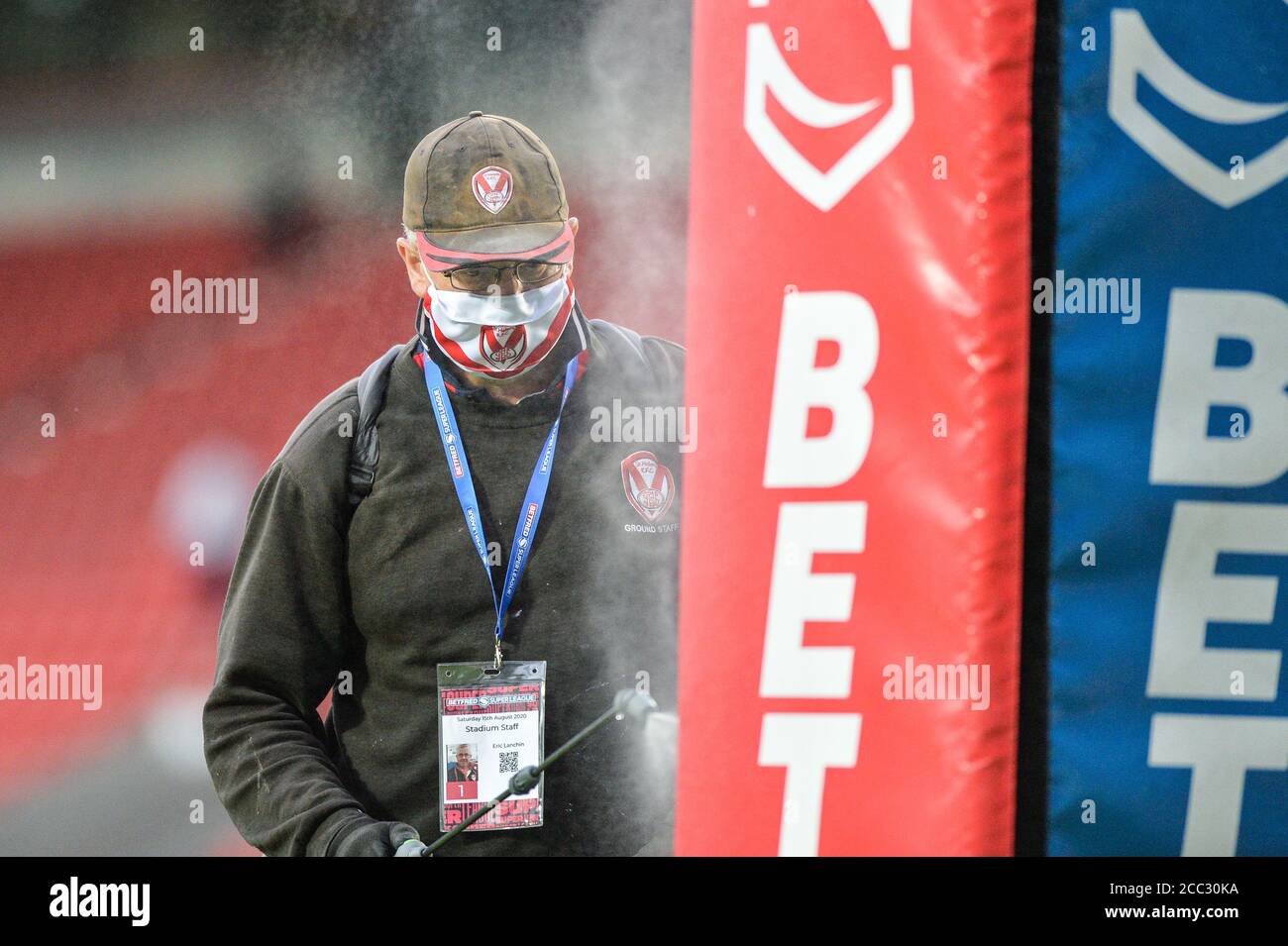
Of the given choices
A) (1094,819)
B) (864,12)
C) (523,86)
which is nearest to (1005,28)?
(864,12)

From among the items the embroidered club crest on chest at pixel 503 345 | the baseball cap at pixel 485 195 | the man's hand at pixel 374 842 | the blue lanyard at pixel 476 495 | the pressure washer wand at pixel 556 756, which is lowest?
the man's hand at pixel 374 842

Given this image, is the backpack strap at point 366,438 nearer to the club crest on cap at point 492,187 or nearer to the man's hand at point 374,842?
the club crest on cap at point 492,187

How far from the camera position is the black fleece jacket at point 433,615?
7.36 feet

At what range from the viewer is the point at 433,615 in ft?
7.34

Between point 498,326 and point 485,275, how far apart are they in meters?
0.10

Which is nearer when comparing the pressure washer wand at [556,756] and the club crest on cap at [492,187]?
the pressure washer wand at [556,756]

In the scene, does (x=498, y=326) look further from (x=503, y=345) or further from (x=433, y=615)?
(x=433, y=615)

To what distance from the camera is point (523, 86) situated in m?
2.27

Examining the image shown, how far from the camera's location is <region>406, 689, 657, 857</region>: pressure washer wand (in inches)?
82.5

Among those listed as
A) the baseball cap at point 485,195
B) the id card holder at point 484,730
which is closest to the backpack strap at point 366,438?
the baseball cap at point 485,195

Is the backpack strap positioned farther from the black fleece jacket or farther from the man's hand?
the man's hand

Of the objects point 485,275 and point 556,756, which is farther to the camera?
point 485,275

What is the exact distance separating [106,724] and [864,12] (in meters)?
1.90

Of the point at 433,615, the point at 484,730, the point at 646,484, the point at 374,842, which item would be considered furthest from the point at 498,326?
the point at 374,842
